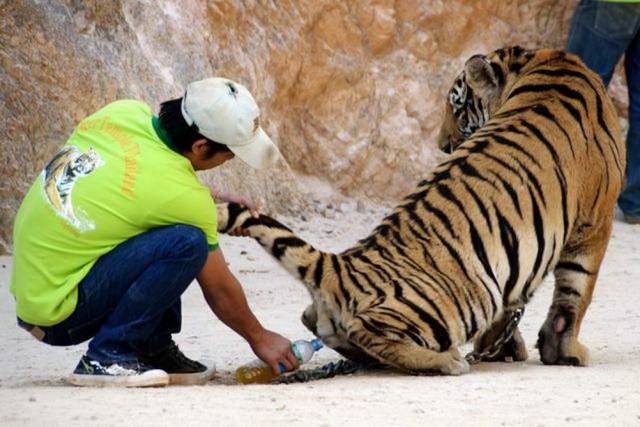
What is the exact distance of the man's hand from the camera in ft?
18.2

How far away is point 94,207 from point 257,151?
65 centimetres

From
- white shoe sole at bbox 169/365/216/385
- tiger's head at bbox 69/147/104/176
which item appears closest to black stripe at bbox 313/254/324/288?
white shoe sole at bbox 169/365/216/385

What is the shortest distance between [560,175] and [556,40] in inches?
190

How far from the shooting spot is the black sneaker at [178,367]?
562 centimetres

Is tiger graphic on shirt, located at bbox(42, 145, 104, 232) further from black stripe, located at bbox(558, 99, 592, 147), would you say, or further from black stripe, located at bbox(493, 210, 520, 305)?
black stripe, located at bbox(558, 99, 592, 147)

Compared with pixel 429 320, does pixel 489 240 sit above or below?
above

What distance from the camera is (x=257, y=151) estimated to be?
5.34m

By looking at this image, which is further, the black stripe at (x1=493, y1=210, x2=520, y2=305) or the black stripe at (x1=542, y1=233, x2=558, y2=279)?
the black stripe at (x1=542, y1=233, x2=558, y2=279)

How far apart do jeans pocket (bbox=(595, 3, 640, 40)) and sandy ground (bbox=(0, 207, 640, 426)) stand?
2.85m

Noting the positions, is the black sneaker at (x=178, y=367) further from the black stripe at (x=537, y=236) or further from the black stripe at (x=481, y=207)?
the black stripe at (x=537, y=236)

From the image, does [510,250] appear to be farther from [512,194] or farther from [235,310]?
[235,310]

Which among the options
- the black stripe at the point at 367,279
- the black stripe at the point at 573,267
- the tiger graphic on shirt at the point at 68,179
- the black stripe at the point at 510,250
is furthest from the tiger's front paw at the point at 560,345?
the tiger graphic on shirt at the point at 68,179

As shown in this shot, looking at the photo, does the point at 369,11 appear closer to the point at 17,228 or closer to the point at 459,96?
the point at 459,96

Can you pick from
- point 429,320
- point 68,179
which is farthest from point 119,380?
point 429,320
